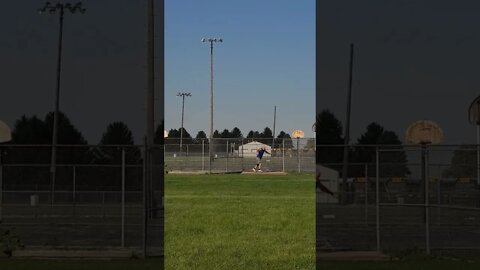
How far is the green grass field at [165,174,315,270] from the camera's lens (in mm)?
7211

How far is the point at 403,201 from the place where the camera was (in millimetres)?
10906

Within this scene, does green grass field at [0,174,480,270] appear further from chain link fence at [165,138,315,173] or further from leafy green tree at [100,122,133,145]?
chain link fence at [165,138,315,173]

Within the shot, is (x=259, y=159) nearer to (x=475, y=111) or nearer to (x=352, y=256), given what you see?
(x=475, y=111)

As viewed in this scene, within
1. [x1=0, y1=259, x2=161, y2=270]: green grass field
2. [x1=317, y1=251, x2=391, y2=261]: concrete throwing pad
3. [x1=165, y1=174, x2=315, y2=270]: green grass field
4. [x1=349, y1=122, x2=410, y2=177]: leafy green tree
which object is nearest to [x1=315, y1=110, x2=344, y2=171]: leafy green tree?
[x1=349, y1=122, x2=410, y2=177]: leafy green tree

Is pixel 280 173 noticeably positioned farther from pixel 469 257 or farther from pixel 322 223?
pixel 469 257

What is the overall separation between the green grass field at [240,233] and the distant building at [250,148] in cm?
1947

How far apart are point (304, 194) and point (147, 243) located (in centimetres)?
1117

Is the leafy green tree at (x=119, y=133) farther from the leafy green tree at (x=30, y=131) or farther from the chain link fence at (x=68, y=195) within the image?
the leafy green tree at (x=30, y=131)

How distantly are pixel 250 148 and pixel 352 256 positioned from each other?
2953cm

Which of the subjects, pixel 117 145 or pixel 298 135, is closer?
pixel 117 145

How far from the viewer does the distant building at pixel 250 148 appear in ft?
118

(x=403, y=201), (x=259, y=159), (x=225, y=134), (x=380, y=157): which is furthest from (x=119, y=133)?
(x=225, y=134)

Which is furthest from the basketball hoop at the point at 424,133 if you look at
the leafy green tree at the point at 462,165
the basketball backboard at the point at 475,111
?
the basketball backboard at the point at 475,111

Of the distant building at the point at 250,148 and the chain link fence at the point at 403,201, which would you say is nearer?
the chain link fence at the point at 403,201
